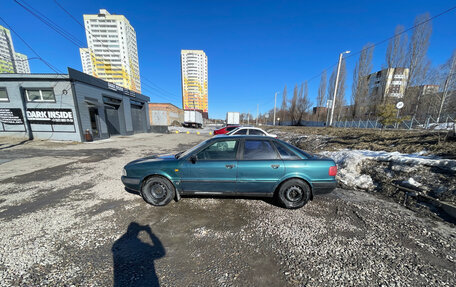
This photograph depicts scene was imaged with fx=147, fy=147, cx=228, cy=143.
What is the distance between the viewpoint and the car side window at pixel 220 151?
3074 mm

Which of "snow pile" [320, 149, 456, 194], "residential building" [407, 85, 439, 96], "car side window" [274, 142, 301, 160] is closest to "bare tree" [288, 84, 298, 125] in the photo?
"residential building" [407, 85, 439, 96]

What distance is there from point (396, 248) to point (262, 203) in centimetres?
199

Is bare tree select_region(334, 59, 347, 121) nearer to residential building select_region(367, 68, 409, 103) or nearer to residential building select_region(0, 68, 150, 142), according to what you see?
residential building select_region(367, 68, 409, 103)

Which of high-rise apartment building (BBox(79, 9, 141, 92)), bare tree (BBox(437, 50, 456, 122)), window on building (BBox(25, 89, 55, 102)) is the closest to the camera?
window on building (BBox(25, 89, 55, 102))

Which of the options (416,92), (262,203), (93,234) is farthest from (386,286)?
(416,92)

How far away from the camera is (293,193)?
3049 millimetres

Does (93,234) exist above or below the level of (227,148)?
below

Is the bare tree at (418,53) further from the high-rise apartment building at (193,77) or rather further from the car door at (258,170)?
the high-rise apartment building at (193,77)

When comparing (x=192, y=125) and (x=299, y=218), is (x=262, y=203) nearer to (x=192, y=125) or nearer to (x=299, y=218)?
(x=299, y=218)

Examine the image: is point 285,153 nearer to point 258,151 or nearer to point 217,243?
point 258,151

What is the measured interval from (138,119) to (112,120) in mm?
4262

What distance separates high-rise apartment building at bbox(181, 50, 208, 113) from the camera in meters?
69.7

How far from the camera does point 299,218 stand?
273cm

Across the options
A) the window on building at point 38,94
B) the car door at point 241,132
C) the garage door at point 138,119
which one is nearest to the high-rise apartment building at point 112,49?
the garage door at point 138,119
